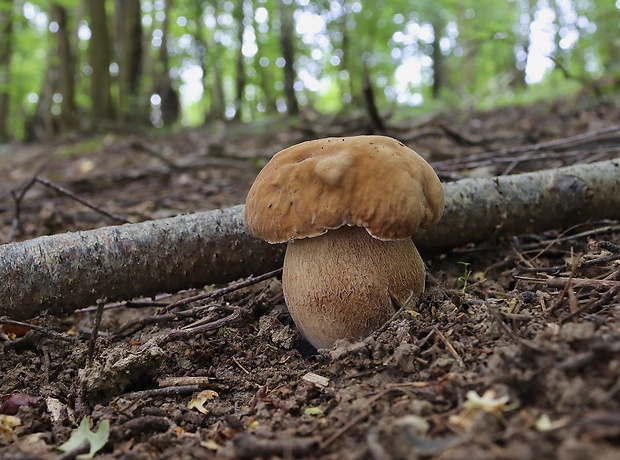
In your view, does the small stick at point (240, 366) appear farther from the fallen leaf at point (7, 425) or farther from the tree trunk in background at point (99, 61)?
the tree trunk in background at point (99, 61)

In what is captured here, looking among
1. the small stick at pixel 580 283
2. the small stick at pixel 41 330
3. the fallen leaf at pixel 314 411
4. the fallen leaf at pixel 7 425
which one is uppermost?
the small stick at pixel 580 283

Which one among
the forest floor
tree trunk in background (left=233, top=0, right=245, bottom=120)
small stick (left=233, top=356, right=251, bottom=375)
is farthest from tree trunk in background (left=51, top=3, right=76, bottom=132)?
small stick (left=233, top=356, right=251, bottom=375)

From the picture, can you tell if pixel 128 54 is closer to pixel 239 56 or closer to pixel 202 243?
pixel 239 56

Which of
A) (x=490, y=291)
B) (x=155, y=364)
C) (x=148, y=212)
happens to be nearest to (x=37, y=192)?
(x=148, y=212)

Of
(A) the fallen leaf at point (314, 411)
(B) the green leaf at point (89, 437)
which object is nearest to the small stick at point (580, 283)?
(A) the fallen leaf at point (314, 411)

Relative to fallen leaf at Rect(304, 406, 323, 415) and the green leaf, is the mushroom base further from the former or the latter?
the green leaf

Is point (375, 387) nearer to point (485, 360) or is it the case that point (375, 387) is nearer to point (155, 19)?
point (485, 360)

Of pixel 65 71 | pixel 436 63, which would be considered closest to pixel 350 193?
pixel 65 71
